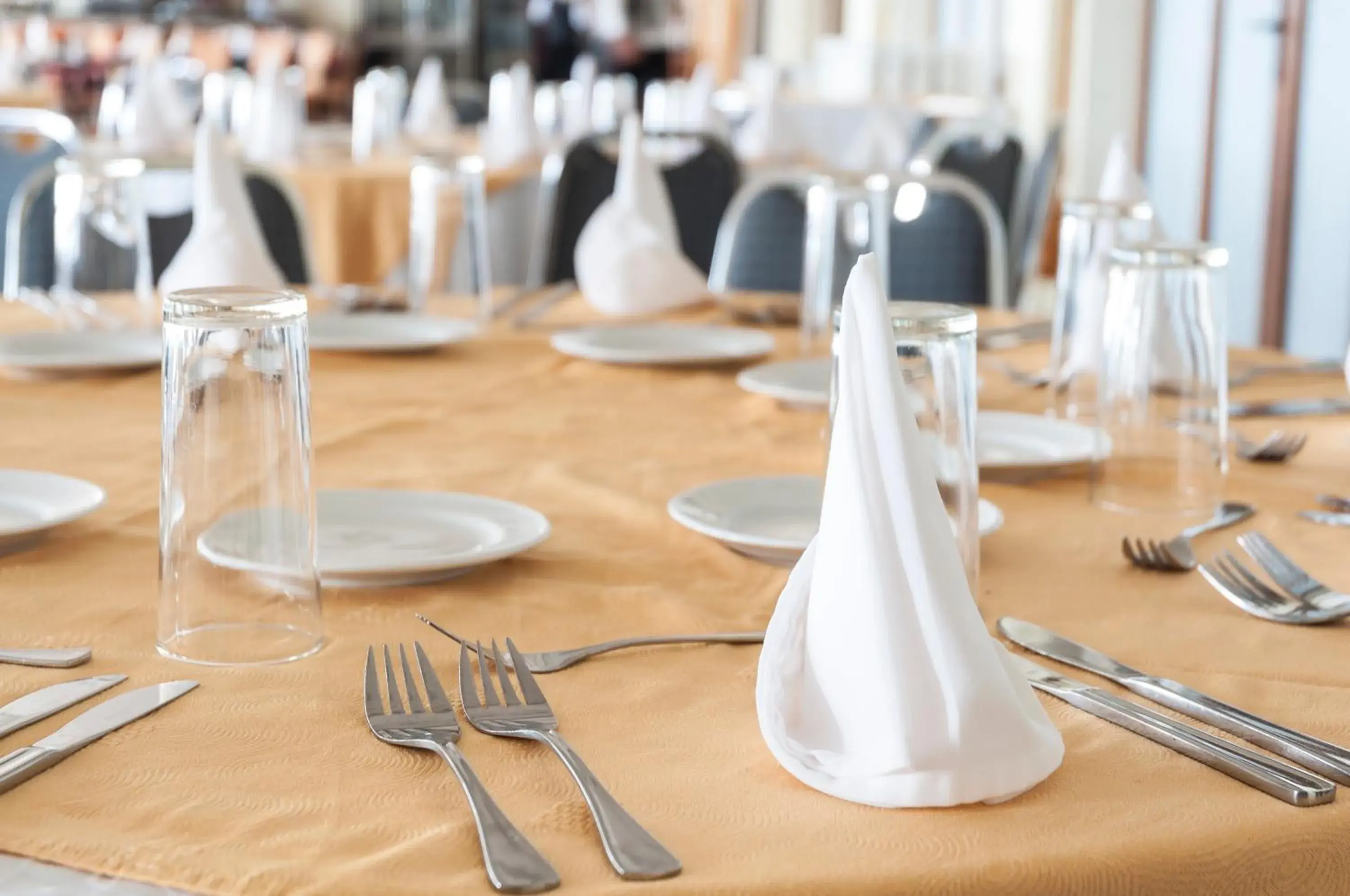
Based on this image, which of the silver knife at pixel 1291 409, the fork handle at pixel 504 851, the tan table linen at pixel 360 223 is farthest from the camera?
the tan table linen at pixel 360 223

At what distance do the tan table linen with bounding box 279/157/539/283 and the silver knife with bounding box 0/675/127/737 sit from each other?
3.21 metres

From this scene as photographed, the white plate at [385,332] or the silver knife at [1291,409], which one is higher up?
the white plate at [385,332]

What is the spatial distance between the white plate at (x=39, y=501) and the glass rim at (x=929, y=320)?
1.71ft

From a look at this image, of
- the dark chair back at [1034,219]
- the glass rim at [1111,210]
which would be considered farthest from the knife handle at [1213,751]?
the dark chair back at [1034,219]

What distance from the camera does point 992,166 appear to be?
4.57 m

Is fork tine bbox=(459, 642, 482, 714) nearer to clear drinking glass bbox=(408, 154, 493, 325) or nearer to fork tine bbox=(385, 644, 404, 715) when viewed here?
fork tine bbox=(385, 644, 404, 715)

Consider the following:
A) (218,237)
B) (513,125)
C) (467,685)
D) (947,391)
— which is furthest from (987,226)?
(513,125)

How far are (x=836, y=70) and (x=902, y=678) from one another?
7.73 metres

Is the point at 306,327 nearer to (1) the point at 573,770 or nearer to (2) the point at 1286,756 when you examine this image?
(1) the point at 573,770

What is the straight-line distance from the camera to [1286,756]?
73 centimetres

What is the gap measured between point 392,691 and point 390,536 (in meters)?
0.31

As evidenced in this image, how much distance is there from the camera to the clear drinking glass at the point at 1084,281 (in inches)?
63.7

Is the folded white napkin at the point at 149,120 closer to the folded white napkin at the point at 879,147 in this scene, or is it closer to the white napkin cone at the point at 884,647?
the folded white napkin at the point at 879,147

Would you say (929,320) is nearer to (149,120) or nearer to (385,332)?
(385,332)
